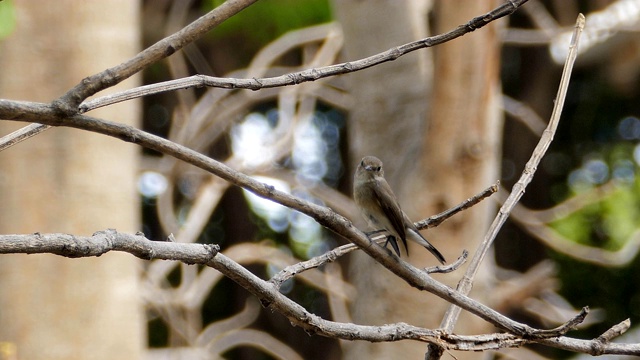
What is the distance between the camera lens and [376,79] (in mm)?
4832

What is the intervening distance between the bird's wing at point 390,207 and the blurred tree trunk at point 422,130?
126 centimetres

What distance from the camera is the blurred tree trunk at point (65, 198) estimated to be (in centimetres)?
366

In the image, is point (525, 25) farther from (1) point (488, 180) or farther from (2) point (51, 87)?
(2) point (51, 87)

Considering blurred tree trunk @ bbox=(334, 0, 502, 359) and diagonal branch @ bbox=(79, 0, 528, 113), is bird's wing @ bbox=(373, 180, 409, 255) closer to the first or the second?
diagonal branch @ bbox=(79, 0, 528, 113)

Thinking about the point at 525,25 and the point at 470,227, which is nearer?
the point at 470,227

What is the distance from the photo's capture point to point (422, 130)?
4465mm

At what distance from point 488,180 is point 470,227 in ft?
0.85

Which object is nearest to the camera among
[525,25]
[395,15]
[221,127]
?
[395,15]

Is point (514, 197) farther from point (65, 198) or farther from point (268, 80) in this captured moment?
point (65, 198)

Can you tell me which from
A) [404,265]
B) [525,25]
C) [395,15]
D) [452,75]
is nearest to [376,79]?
[395,15]

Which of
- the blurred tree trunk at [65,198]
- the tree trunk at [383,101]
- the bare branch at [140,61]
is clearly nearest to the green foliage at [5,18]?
the blurred tree trunk at [65,198]

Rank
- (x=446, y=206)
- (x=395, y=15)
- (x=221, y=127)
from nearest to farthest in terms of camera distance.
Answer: (x=446, y=206)
(x=395, y=15)
(x=221, y=127)

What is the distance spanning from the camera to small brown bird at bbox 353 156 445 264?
105 inches

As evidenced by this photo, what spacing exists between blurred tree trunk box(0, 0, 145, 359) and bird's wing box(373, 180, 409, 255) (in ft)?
4.95
